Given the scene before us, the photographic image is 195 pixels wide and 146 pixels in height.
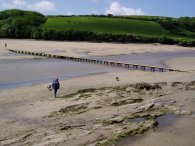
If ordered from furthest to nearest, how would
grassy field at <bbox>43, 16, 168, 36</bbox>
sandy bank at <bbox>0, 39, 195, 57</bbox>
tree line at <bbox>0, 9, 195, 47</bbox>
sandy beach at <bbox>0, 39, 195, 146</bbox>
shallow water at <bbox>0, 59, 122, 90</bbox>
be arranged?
1. grassy field at <bbox>43, 16, 168, 36</bbox>
2. tree line at <bbox>0, 9, 195, 47</bbox>
3. sandy bank at <bbox>0, 39, 195, 57</bbox>
4. shallow water at <bbox>0, 59, 122, 90</bbox>
5. sandy beach at <bbox>0, 39, 195, 146</bbox>

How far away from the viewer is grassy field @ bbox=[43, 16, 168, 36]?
129500 mm

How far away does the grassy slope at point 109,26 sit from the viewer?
130 metres

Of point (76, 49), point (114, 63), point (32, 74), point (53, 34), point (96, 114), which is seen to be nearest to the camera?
point (96, 114)

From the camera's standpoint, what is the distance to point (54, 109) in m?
25.8

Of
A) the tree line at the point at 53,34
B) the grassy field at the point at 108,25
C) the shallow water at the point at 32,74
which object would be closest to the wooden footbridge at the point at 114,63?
the shallow water at the point at 32,74

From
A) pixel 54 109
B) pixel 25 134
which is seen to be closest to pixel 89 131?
Answer: pixel 25 134

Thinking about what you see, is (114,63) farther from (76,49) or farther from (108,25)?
(108,25)

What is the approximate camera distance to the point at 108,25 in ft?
456

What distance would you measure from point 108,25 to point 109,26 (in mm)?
1275

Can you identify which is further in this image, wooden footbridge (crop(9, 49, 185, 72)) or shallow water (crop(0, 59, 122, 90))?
wooden footbridge (crop(9, 49, 185, 72))

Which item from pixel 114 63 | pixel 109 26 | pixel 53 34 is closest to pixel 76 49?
pixel 114 63

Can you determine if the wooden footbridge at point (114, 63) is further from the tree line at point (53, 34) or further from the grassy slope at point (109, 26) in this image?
the grassy slope at point (109, 26)

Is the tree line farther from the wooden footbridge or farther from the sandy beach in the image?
the sandy beach

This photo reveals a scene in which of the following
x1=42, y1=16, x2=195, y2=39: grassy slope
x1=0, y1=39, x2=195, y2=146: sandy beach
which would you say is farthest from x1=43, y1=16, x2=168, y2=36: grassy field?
x1=0, y1=39, x2=195, y2=146: sandy beach
